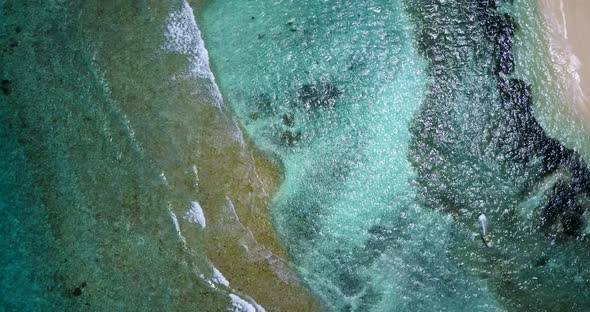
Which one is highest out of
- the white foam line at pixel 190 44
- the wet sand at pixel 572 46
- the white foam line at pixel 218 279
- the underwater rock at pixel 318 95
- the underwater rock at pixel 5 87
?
the wet sand at pixel 572 46

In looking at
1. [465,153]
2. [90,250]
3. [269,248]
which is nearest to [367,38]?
[465,153]

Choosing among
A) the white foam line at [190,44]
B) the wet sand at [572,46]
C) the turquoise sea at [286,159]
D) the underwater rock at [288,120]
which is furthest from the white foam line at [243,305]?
the wet sand at [572,46]

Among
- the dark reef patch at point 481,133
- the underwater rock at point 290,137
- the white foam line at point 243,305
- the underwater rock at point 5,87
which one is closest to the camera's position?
Result: the white foam line at point 243,305

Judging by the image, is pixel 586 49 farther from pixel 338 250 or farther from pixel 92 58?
pixel 92 58

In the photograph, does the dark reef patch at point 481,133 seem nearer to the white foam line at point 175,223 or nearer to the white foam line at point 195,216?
the white foam line at point 195,216

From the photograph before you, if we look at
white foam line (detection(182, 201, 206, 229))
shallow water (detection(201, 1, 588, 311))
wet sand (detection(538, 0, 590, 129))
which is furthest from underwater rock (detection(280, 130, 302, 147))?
wet sand (detection(538, 0, 590, 129))
